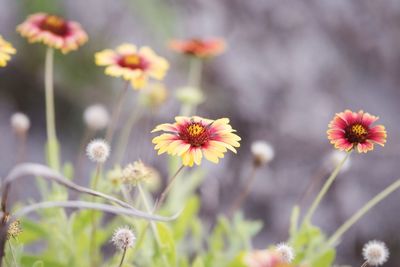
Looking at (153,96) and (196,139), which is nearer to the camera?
(196,139)

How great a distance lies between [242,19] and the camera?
2.25 metres

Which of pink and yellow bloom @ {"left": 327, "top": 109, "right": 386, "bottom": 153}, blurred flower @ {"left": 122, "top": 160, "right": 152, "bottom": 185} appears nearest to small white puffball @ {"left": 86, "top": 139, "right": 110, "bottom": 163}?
blurred flower @ {"left": 122, "top": 160, "right": 152, "bottom": 185}

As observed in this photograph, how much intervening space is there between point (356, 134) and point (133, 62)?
0.46 meters

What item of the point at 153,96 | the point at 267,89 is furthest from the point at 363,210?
the point at 267,89

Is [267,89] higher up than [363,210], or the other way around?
[267,89]

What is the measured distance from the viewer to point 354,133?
85 centimetres

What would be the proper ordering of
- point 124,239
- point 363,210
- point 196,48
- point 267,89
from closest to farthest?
point 124,239, point 363,210, point 196,48, point 267,89

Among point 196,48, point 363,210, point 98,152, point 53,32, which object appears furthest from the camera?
point 196,48

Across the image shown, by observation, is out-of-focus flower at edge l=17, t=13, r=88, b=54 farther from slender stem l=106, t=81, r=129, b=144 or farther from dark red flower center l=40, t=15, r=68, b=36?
slender stem l=106, t=81, r=129, b=144

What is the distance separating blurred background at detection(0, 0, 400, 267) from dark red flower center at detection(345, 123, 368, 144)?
103 centimetres

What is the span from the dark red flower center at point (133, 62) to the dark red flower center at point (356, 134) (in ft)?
1.41

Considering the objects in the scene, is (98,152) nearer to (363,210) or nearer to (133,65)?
(133,65)

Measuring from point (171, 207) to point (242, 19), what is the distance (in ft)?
3.61

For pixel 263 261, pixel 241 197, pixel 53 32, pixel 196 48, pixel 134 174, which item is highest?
pixel 196 48
